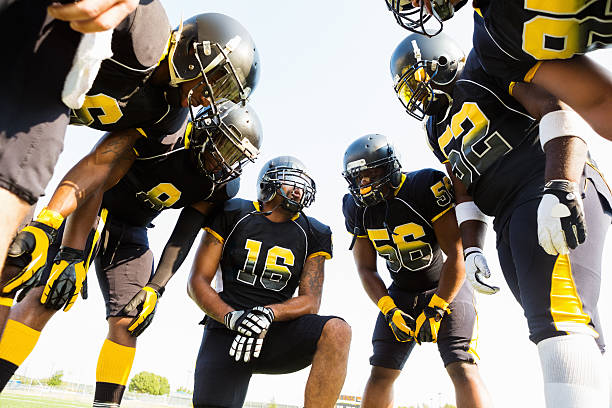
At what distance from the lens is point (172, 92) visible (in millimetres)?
3082

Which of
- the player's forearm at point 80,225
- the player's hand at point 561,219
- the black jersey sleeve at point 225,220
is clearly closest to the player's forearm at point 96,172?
the player's forearm at point 80,225

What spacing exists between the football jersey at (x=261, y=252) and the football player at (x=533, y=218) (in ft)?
4.24

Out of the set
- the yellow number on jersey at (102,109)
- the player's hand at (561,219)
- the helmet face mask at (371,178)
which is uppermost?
the helmet face mask at (371,178)

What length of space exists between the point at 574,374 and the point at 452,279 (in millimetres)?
2016

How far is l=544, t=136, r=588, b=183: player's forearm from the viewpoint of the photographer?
1.81m

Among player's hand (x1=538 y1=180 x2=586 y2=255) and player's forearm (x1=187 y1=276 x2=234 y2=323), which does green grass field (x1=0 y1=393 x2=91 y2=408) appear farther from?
player's hand (x1=538 y1=180 x2=586 y2=255)

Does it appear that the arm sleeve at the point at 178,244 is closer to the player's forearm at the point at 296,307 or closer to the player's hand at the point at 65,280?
the player's hand at the point at 65,280

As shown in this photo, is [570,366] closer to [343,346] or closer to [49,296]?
[343,346]

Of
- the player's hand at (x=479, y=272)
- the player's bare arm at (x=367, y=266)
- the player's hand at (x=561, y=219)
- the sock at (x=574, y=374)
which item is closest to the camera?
the sock at (x=574, y=374)

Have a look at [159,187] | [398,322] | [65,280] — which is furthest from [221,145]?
[398,322]

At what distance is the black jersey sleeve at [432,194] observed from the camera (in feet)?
12.4

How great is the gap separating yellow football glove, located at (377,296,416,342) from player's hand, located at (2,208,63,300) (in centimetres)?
257

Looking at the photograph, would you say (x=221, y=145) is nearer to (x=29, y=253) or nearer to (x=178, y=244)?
(x=178, y=244)

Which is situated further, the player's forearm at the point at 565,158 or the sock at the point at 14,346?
the sock at the point at 14,346
